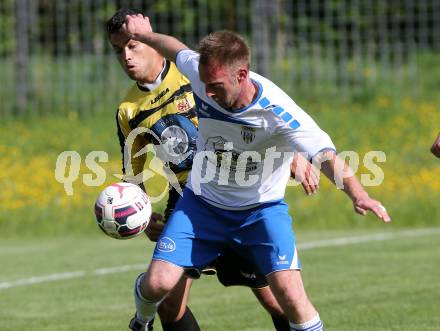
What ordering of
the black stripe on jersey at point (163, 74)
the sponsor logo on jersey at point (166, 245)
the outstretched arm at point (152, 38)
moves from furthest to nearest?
the black stripe on jersey at point (163, 74), the outstretched arm at point (152, 38), the sponsor logo on jersey at point (166, 245)

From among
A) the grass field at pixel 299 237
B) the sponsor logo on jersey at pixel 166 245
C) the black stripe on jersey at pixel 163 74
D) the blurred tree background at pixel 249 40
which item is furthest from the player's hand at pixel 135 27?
the blurred tree background at pixel 249 40

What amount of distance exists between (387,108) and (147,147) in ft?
38.8

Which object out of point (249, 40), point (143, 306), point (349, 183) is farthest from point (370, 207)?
point (249, 40)

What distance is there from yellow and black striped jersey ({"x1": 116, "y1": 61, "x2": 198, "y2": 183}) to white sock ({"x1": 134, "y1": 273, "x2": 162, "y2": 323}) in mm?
941

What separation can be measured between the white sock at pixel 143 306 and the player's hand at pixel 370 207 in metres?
1.37

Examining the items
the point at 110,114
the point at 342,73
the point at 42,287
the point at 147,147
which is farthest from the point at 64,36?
the point at 147,147

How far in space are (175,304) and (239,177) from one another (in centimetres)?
107

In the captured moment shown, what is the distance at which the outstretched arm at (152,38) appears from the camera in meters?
6.35

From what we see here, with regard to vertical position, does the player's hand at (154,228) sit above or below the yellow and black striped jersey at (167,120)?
below

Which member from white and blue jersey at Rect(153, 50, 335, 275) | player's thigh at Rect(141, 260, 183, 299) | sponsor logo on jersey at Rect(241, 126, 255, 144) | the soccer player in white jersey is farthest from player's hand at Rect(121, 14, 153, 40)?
player's thigh at Rect(141, 260, 183, 299)

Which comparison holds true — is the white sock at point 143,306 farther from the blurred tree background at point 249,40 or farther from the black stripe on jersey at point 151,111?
the blurred tree background at point 249,40

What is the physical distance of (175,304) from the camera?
6.59m

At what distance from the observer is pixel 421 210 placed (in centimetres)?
1430

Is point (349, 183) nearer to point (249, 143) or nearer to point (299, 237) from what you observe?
point (249, 143)
